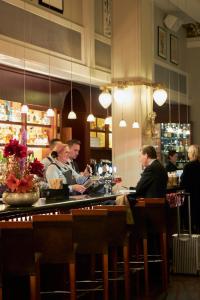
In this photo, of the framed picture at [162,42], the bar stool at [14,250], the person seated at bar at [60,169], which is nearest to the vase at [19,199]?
the bar stool at [14,250]

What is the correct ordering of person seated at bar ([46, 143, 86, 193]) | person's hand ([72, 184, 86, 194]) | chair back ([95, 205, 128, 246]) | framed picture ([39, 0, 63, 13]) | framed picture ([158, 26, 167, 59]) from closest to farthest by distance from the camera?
1. chair back ([95, 205, 128, 246])
2. person's hand ([72, 184, 86, 194])
3. person seated at bar ([46, 143, 86, 193])
4. framed picture ([39, 0, 63, 13])
5. framed picture ([158, 26, 167, 59])

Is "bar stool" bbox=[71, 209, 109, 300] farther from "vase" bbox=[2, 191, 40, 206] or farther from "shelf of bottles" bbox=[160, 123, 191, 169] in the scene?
"shelf of bottles" bbox=[160, 123, 191, 169]

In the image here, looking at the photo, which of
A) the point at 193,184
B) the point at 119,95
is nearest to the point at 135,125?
the point at 119,95

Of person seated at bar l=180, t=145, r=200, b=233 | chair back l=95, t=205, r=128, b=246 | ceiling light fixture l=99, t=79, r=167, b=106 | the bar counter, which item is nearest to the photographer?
the bar counter

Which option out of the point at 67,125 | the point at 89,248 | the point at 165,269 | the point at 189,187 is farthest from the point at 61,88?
the point at 89,248

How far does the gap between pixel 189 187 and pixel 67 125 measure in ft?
16.4

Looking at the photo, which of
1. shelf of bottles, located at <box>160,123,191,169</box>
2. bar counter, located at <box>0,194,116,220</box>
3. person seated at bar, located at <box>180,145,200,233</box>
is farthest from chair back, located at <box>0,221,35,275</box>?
shelf of bottles, located at <box>160,123,191,169</box>

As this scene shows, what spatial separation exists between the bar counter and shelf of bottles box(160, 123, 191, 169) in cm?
897

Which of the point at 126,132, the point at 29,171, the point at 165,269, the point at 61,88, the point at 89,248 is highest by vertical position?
the point at 61,88

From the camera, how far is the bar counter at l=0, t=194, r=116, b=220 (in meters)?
4.98

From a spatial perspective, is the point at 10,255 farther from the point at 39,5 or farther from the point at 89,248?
the point at 39,5

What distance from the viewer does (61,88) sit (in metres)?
12.4

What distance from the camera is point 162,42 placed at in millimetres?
15547

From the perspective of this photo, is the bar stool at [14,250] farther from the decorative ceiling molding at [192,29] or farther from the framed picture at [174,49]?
the decorative ceiling molding at [192,29]
